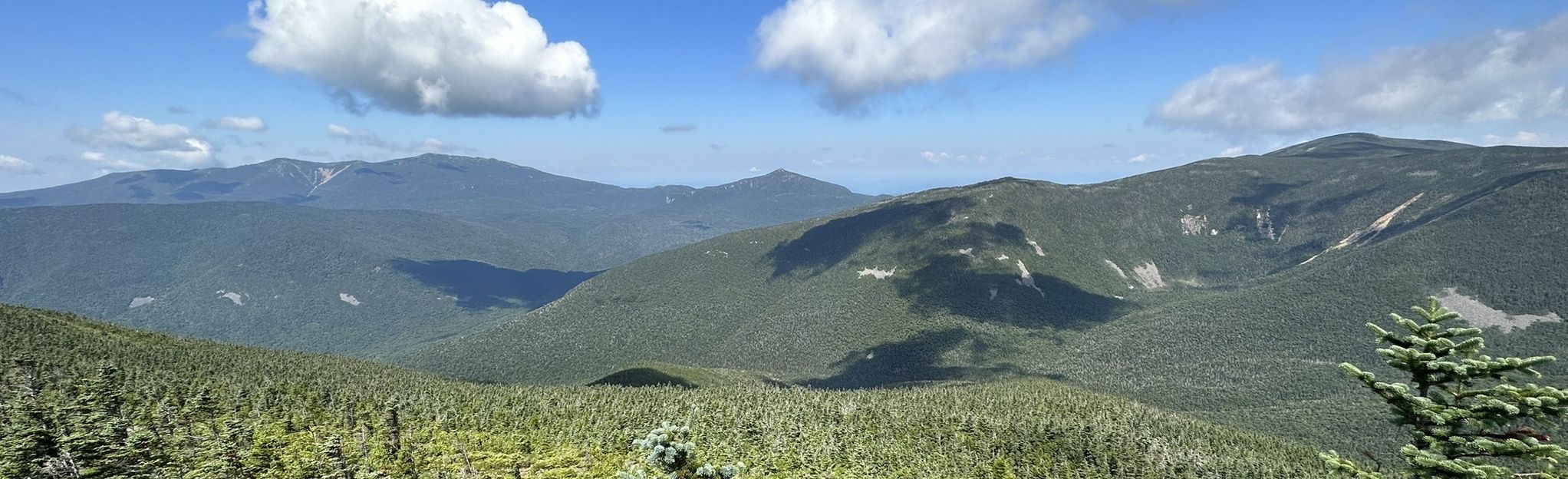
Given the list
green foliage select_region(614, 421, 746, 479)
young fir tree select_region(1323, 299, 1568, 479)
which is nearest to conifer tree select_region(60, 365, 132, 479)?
green foliage select_region(614, 421, 746, 479)

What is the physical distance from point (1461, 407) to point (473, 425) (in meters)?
120

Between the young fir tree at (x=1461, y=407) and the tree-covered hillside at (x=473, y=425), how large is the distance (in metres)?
49.6

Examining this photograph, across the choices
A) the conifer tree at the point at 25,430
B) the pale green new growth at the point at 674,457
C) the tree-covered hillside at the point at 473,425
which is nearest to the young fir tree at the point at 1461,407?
the pale green new growth at the point at 674,457

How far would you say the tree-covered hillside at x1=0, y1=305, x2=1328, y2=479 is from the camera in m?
69.8

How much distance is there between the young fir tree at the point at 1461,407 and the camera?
21.1m

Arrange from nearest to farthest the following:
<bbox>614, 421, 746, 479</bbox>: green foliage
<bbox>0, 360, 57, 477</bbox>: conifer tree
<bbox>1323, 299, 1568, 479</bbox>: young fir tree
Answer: <bbox>1323, 299, 1568, 479</bbox>: young fir tree
<bbox>614, 421, 746, 479</bbox>: green foliage
<bbox>0, 360, 57, 477</bbox>: conifer tree

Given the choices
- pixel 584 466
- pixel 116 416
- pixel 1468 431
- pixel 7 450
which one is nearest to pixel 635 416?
pixel 584 466

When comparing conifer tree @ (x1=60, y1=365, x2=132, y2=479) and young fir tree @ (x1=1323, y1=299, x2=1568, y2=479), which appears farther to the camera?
conifer tree @ (x1=60, y1=365, x2=132, y2=479)

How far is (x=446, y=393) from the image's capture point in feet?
429

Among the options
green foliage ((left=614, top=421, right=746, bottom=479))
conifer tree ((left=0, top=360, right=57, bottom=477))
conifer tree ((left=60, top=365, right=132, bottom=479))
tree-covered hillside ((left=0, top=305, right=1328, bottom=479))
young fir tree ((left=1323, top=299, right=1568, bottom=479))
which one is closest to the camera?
young fir tree ((left=1323, top=299, right=1568, bottom=479))

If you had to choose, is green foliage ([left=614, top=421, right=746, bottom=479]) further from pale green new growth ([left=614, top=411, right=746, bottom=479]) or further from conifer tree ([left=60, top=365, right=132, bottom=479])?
conifer tree ([left=60, top=365, right=132, bottom=479])

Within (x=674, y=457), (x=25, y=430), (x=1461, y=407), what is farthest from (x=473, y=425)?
(x=1461, y=407)

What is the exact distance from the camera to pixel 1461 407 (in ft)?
75.9

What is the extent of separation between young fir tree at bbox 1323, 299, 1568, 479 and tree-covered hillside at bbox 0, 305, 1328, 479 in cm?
4957
